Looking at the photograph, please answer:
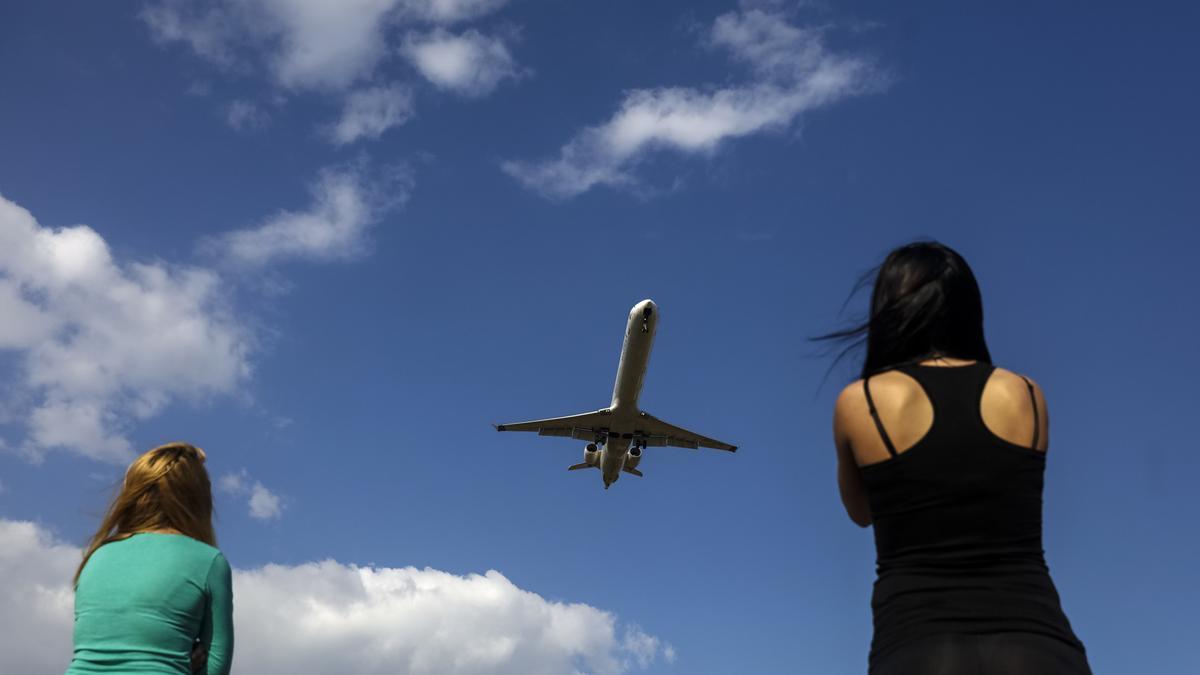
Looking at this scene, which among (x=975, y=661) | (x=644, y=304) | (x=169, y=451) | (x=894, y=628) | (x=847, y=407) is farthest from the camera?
(x=644, y=304)

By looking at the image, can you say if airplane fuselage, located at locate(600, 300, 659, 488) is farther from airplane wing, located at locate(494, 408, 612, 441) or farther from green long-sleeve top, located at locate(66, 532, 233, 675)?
green long-sleeve top, located at locate(66, 532, 233, 675)

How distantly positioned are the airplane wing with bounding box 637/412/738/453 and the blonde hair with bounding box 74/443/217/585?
185ft

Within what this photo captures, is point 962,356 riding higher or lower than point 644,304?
lower

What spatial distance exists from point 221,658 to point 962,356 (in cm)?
484

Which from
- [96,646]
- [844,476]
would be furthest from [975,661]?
[96,646]

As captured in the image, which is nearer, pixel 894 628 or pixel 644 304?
pixel 894 628

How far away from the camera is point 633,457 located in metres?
66.4

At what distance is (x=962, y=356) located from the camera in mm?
4777

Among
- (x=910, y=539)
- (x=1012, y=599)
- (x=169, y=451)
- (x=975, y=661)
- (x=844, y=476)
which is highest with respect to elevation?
(x=169, y=451)

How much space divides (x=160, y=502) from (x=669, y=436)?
6081 cm

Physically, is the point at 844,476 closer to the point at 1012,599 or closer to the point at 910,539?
the point at 910,539

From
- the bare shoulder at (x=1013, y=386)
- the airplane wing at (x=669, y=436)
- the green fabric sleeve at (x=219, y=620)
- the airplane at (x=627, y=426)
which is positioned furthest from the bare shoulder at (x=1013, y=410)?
the airplane wing at (x=669, y=436)

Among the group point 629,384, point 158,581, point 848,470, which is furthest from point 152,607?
point 629,384

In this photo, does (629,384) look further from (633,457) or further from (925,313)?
(925,313)
